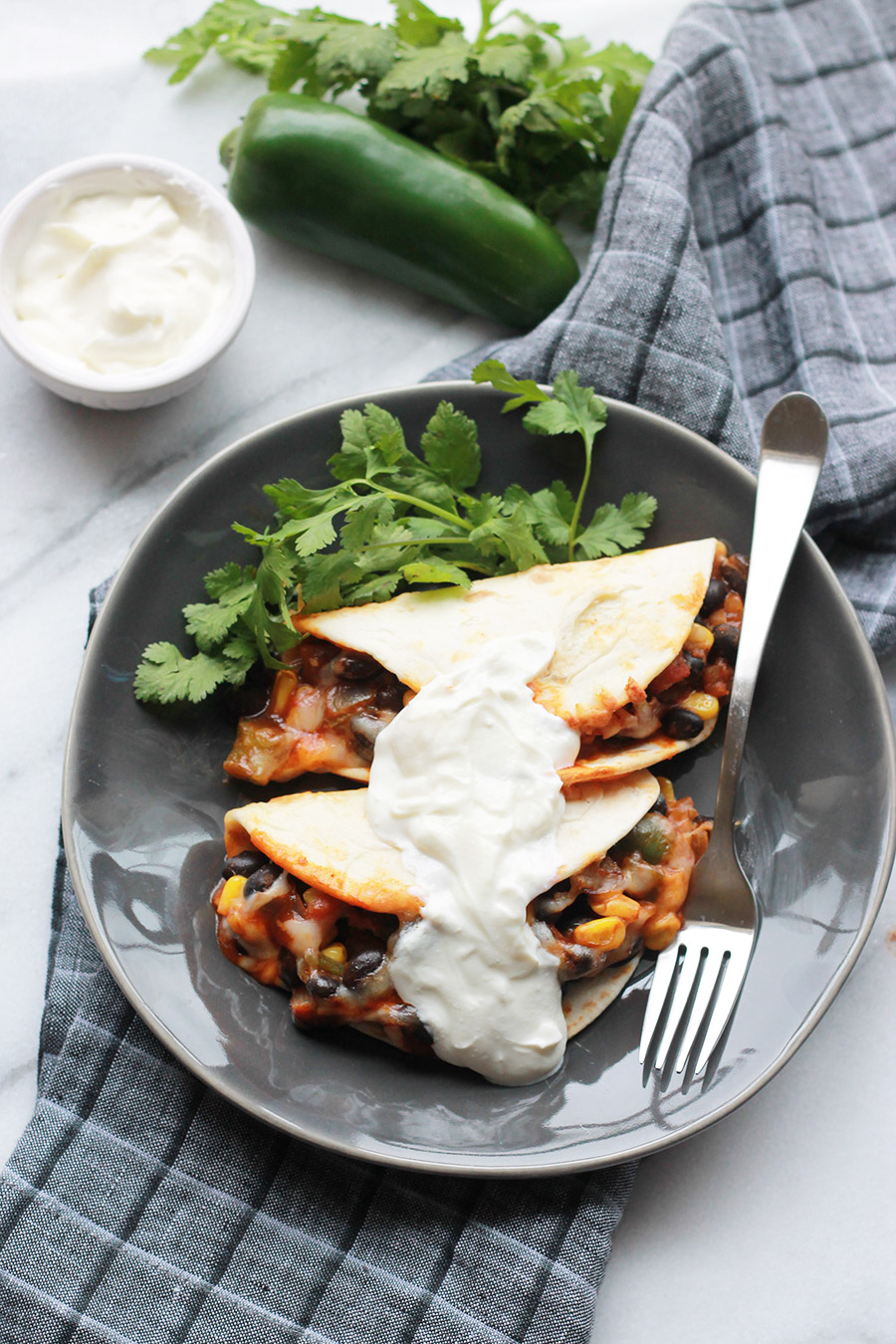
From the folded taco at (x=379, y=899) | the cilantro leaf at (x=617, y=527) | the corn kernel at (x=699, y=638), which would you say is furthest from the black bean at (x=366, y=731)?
the corn kernel at (x=699, y=638)

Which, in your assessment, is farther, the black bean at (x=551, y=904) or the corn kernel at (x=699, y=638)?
the corn kernel at (x=699, y=638)

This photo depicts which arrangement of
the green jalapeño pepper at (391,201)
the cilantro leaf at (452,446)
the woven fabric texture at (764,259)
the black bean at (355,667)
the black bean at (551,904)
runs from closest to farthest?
the black bean at (551,904) < the black bean at (355,667) < the cilantro leaf at (452,446) < the woven fabric texture at (764,259) < the green jalapeño pepper at (391,201)

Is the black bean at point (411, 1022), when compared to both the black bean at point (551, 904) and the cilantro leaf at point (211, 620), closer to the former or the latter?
the black bean at point (551, 904)

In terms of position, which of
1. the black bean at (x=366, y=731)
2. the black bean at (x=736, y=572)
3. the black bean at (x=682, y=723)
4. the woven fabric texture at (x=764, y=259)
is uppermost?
the woven fabric texture at (x=764, y=259)

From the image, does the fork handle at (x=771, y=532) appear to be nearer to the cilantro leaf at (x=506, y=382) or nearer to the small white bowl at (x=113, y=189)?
the cilantro leaf at (x=506, y=382)

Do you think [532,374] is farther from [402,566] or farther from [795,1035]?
[795,1035]

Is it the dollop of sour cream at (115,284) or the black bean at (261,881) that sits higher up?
the dollop of sour cream at (115,284)

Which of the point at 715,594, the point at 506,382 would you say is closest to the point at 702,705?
the point at 715,594

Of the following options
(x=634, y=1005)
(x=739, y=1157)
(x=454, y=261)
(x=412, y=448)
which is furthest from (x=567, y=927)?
(x=454, y=261)

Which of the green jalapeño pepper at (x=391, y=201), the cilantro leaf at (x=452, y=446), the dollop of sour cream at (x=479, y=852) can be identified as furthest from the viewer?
the green jalapeño pepper at (x=391, y=201)
